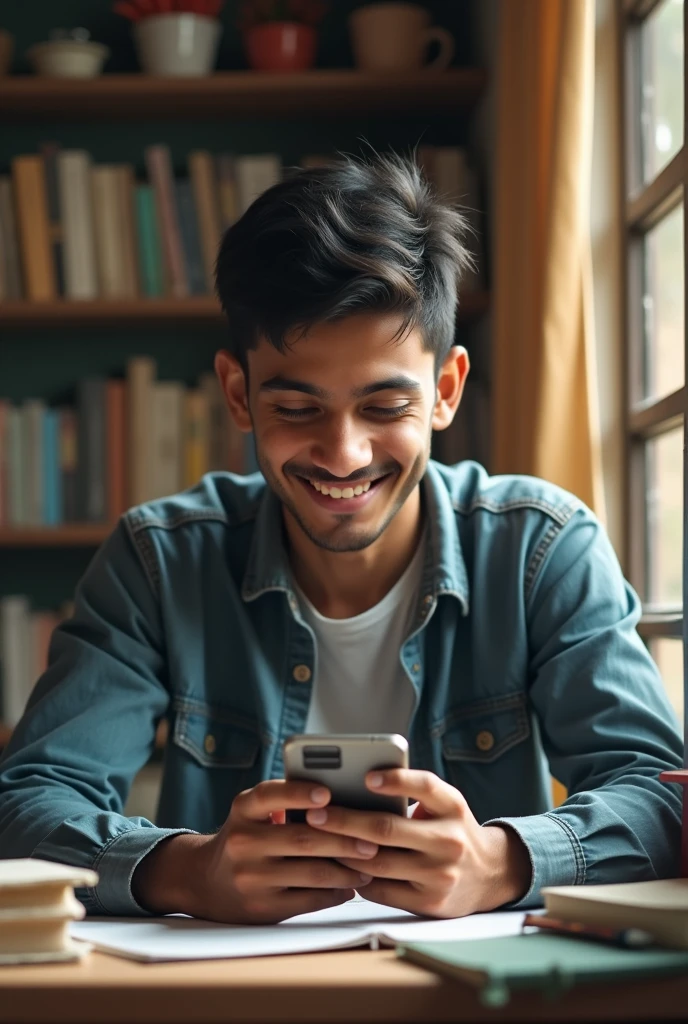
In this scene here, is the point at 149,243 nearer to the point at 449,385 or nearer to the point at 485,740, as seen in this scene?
the point at 449,385

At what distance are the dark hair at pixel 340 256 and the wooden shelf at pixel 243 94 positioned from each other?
1.33m

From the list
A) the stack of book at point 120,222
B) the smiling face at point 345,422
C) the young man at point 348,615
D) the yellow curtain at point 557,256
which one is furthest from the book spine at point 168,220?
the smiling face at point 345,422

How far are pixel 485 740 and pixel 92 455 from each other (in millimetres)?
1576

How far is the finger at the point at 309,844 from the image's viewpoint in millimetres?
975

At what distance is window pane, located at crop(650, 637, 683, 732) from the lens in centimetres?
203

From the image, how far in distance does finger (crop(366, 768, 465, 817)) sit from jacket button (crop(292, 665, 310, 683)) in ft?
1.64

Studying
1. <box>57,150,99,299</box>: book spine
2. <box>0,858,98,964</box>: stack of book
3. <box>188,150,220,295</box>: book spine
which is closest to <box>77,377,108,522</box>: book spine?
<box>57,150,99,299</box>: book spine

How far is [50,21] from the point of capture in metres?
3.03

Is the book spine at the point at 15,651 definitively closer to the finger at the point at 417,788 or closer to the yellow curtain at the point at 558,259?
the yellow curtain at the point at 558,259

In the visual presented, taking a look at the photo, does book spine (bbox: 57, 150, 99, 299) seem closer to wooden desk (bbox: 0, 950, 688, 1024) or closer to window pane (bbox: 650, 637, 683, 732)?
window pane (bbox: 650, 637, 683, 732)

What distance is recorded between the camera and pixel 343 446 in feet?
4.29

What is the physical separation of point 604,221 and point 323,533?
3.43 ft

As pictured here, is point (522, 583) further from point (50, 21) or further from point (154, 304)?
point (50, 21)

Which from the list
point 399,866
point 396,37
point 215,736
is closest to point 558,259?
point 215,736
